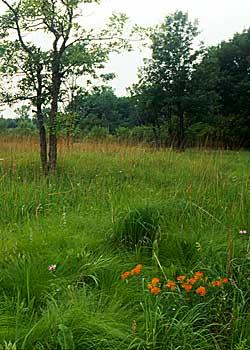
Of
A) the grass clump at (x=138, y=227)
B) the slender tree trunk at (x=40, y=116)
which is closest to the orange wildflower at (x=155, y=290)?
the grass clump at (x=138, y=227)

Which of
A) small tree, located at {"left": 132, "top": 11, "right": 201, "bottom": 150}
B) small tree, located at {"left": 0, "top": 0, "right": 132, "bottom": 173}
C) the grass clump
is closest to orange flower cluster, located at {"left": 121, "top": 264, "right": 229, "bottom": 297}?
the grass clump

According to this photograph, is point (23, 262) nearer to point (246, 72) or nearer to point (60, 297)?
point (60, 297)

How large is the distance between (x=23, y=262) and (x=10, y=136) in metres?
6.28

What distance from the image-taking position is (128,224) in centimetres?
325

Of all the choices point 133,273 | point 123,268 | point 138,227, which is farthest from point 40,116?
point 133,273

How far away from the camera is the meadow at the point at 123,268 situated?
75.9 inches

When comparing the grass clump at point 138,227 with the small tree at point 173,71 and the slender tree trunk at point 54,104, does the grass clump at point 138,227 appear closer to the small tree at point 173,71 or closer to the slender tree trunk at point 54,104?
the slender tree trunk at point 54,104

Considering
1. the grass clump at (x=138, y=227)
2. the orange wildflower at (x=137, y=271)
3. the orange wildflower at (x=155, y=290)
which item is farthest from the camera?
the grass clump at (x=138, y=227)

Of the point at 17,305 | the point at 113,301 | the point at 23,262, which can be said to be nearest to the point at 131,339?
the point at 113,301

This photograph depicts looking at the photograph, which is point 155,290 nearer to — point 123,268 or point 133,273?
point 133,273

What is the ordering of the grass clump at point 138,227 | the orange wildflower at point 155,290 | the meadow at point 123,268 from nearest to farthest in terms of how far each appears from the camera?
the meadow at point 123,268
the orange wildflower at point 155,290
the grass clump at point 138,227

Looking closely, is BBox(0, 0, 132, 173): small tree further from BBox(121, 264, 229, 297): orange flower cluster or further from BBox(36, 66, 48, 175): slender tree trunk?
BBox(121, 264, 229, 297): orange flower cluster

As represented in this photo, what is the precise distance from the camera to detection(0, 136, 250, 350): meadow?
1.93 m

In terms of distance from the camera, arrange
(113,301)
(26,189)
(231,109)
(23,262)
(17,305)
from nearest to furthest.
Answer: (17,305), (113,301), (23,262), (26,189), (231,109)
